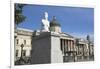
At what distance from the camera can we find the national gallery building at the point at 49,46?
2.01 m

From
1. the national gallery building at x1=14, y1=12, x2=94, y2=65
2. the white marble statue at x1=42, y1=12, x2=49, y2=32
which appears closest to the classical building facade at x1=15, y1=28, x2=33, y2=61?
the national gallery building at x1=14, y1=12, x2=94, y2=65

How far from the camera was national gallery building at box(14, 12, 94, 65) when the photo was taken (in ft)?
6.59

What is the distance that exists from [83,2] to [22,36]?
81 centimetres

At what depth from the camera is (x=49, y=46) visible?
83.5 inches

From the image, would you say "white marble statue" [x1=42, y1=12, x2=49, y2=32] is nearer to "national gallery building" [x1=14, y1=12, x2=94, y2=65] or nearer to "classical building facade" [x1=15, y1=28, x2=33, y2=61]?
"national gallery building" [x1=14, y1=12, x2=94, y2=65]

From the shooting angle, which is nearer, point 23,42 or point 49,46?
point 23,42

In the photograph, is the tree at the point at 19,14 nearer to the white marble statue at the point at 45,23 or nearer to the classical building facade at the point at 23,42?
the classical building facade at the point at 23,42

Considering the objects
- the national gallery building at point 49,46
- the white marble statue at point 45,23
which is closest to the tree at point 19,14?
the national gallery building at point 49,46

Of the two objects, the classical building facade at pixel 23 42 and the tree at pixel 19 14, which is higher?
the tree at pixel 19 14

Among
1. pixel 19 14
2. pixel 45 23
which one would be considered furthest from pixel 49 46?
pixel 19 14

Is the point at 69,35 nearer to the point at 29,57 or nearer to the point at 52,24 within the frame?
the point at 52,24

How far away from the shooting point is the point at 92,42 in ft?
7.54

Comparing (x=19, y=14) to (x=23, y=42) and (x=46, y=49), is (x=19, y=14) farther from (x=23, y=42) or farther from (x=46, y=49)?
(x=46, y=49)

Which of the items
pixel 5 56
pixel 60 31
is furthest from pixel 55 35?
pixel 5 56
